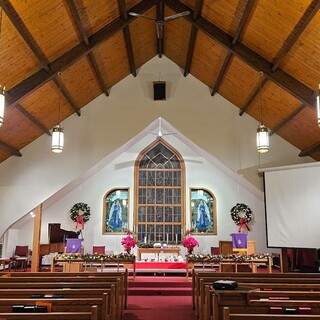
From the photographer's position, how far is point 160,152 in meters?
12.1

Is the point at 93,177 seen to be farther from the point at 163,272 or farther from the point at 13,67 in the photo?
the point at 13,67

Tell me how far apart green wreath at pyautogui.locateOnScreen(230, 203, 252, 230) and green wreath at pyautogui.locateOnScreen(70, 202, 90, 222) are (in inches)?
181

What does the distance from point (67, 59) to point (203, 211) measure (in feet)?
21.3

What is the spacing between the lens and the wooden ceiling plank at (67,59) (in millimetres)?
7336

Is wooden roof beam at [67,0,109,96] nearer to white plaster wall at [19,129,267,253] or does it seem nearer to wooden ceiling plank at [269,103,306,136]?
white plaster wall at [19,129,267,253]

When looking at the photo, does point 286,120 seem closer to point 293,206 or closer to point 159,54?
point 293,206

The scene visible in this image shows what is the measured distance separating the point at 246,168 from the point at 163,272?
11.9 ft

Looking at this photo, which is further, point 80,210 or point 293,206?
point 80,210

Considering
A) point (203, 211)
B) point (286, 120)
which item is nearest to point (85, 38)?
point (286, 120)

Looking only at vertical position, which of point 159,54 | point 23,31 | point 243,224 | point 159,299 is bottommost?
point 159,299

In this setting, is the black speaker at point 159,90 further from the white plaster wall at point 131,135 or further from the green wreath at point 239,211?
the green wreath at point 239,211

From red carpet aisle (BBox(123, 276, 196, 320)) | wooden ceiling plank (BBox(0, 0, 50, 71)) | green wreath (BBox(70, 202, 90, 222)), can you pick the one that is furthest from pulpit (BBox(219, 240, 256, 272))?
wooden ceiling plank (BBox(0, 0, 50, 71))

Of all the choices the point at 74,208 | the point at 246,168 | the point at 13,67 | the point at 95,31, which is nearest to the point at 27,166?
the point at 74,208

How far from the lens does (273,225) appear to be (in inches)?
368
